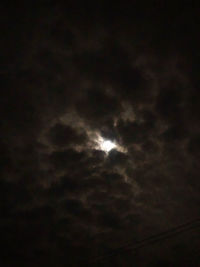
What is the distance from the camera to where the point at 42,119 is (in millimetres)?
4504

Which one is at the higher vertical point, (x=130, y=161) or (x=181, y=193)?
(x=130, y=161)

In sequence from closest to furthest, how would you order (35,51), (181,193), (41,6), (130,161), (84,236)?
(41,6) → (35,51) → (130,161) → (181,193) → (84,236)

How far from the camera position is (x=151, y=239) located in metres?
6.53

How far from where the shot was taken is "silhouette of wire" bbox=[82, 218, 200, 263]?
6.30m

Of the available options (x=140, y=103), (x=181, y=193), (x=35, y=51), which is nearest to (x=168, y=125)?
(x=140, y=103)

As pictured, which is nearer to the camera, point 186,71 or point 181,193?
point 186,71

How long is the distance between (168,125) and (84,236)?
4091 millimetres

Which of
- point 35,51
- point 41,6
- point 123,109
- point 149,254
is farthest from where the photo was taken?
point 149,254

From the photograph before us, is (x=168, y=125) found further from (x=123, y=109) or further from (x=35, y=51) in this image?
(x=35, y=51)

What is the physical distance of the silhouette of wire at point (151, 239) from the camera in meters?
6.30

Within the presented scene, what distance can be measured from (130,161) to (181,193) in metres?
1.83

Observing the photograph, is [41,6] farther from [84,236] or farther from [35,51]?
[84,236]

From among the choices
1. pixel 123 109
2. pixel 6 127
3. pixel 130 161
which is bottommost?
pixel 130 161

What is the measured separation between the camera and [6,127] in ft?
15.0
